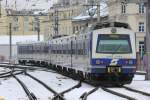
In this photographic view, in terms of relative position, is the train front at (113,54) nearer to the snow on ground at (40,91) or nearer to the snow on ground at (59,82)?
the snow on ground at (59,82)

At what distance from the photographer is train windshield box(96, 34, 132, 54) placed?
2773 cm

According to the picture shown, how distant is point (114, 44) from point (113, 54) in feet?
1.81

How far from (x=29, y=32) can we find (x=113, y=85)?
110 meters

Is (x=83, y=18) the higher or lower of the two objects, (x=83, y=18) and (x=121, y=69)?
the higher

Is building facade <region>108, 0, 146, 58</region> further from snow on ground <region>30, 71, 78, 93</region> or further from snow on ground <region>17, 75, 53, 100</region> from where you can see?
snow on ground <region>17, 75, 53, 100</region>

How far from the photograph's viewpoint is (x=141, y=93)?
76.6 feet

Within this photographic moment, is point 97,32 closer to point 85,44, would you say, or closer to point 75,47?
point 85,44

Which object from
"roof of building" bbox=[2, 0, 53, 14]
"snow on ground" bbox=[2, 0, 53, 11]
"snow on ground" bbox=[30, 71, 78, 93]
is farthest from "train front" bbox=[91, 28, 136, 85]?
"roof of building" bbox=[2, 0, 53, 14]

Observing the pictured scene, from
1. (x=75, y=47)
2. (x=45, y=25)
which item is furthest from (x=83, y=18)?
(x=75, y=47)

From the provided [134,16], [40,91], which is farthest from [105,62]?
[134,16]

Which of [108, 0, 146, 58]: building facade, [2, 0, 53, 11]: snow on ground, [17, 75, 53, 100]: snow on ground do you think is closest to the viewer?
[17, 75, 53, 100]: snow on ground

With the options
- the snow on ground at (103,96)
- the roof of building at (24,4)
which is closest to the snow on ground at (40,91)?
the snow on ground at (103,96)

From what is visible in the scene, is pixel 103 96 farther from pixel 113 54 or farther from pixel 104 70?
pixel 113 54

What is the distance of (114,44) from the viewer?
27.8m
